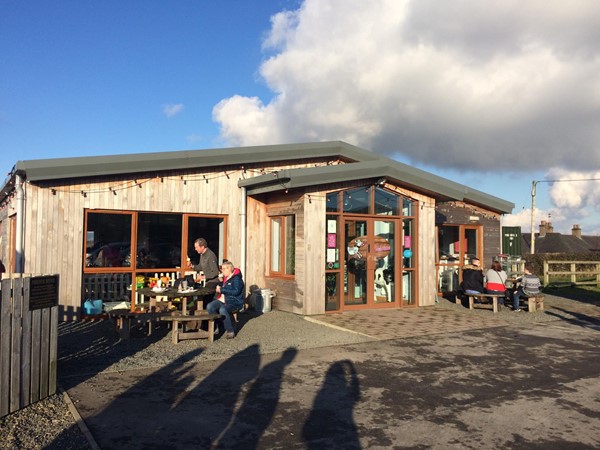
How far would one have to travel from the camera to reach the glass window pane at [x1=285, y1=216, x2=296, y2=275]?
39.3 feet

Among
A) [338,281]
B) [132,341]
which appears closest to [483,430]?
[132,341]

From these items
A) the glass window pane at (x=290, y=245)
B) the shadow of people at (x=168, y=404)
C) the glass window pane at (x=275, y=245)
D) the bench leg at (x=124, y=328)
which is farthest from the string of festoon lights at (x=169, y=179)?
the shadow of people at (x=168, y=404)

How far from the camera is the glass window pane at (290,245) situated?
1198cm

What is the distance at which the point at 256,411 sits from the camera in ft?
17.1

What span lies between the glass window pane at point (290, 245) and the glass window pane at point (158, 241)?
2.49m

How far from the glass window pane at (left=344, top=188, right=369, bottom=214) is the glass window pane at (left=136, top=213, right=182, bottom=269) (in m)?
3.93

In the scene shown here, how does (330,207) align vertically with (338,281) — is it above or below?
above

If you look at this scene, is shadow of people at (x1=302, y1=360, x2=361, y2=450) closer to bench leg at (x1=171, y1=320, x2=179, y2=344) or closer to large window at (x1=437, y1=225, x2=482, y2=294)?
bench leg at (x1=171, y1=320, x2=179, y2=344)

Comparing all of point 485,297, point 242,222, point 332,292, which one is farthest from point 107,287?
point 485,297

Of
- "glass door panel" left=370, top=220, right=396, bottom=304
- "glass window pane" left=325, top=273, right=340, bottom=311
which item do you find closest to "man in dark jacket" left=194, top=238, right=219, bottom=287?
"glass window pane" left=325, top=273, right=340, bottom=311

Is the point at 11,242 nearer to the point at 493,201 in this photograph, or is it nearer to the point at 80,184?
the point at 80,184

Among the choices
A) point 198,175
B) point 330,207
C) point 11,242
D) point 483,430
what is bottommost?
point 483,430

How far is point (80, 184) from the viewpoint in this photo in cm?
1065

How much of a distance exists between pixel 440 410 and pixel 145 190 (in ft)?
27.0
